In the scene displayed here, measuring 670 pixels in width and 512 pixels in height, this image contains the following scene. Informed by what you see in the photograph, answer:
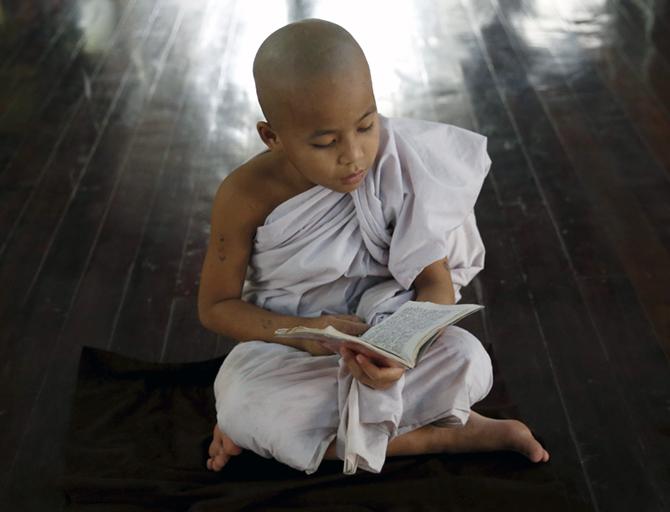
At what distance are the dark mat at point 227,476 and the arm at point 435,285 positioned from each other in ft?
1.04

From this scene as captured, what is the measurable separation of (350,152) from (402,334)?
1.09ft

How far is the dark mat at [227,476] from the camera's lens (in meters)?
1.83

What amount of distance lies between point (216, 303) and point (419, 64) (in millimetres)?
2155

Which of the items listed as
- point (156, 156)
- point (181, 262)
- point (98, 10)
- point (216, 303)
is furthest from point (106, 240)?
point (98, 10)

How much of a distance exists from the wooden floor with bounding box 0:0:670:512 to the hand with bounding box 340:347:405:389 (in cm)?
49

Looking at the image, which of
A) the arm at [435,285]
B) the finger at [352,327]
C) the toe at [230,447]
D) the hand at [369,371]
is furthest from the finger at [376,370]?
the toe at [230,447]

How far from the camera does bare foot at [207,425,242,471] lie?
1925mm

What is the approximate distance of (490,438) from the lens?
1.92 m

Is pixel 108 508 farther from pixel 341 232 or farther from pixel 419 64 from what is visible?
pixel 419 64

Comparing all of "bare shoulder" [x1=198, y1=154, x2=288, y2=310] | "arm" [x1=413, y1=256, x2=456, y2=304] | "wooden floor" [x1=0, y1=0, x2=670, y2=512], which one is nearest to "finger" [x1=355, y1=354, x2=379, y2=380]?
"arm" [x1=413, y1=256, x2=456, y2=304]

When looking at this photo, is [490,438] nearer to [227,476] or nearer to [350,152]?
[227,476]

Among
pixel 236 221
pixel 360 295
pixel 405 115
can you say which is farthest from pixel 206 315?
pixel 405 115

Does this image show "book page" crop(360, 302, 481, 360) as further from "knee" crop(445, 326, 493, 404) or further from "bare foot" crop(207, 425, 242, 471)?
"bare foot" crop(207, 425, 242, 471)

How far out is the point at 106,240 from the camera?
2861mm
